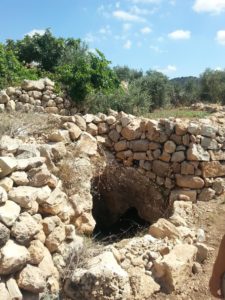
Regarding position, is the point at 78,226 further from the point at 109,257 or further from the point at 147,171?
the point at 147,171

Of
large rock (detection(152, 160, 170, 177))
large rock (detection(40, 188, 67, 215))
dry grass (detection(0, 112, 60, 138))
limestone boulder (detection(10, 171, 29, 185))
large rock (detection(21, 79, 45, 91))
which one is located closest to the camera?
limestone boulder (detection(10, 171, 29, 185))

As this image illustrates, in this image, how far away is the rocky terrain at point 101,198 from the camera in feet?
12.1

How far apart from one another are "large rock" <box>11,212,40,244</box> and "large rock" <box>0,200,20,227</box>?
0.06 metres

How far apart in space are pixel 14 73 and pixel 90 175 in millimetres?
6158

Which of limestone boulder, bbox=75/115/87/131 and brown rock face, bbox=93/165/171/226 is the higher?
limestone boulder, bbox=75/115/87/131

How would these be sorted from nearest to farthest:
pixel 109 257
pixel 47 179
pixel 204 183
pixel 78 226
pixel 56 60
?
1. pixel 109 257
2. pixel 47 179
3. pixel 78 226
4. pixel 204 183
5. pixel 56 60

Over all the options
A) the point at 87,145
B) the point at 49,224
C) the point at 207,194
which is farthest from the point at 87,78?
the point at 49,224

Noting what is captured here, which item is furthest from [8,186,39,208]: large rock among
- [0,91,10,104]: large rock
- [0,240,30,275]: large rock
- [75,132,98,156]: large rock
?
[0,91,10,104]: large rock

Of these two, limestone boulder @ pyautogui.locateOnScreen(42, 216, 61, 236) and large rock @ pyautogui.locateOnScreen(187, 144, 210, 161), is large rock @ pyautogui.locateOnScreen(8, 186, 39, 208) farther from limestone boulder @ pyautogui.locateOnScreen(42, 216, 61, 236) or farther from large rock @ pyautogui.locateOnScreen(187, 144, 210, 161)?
large rock @ pyautogui.locateOnScreen(187, 144, 210, 161)

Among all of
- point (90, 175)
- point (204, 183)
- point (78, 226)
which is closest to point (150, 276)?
point (78, 226)

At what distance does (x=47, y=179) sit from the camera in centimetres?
440

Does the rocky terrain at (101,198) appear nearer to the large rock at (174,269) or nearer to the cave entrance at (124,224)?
the large rock at (174,269)

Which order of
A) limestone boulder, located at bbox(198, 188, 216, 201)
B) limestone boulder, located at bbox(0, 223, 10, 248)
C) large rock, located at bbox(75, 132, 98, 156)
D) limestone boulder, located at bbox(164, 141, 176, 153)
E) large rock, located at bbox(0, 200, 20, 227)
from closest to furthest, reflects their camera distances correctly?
limestone boulder, located at bbox(0, 223, 10, 248) < large rock, located at bbox(0, 200, 20, 227) < large rock, located at bbox(75, 132, 98, 156) < limestone boulder, located at bbox(198, 188, 216, 201) < limestone boulder, located at bbox(164, 141, 176, 153)

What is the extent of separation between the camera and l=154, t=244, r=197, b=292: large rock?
413 cm
